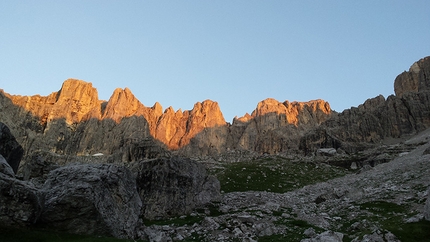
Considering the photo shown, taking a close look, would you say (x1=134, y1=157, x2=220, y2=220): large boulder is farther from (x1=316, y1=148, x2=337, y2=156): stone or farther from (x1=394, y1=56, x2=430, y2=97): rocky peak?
(x1=394, y1=56, x2=430, y2=97): rocky peak

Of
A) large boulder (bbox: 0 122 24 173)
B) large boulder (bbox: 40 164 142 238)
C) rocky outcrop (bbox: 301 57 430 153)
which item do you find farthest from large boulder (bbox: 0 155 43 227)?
rocky outcrop (bbox: 301 57 430 153)

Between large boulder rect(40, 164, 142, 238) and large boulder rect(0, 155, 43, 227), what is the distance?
225 centimetres

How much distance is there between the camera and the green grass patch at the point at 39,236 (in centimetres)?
2391

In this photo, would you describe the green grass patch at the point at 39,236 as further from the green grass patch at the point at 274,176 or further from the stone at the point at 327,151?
the stone at the point at 327,151

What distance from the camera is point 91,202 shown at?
29594 mm

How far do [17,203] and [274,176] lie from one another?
68.1m

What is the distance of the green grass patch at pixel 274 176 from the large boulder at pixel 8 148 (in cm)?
3825

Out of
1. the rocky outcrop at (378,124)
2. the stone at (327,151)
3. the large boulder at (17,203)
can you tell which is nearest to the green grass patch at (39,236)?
the large boulder at (17,203)

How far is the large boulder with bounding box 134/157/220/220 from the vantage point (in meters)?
46.8

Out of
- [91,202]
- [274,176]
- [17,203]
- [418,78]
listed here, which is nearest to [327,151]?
[274,176]

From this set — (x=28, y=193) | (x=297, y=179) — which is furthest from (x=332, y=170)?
(x=28, y=193)

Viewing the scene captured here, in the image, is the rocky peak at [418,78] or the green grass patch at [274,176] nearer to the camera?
the green grass patch at [274,176]

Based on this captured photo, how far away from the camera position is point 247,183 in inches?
2995

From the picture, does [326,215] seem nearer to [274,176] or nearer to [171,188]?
[171,188]
